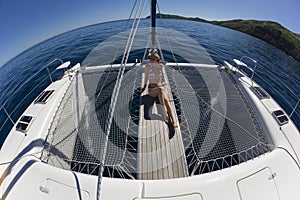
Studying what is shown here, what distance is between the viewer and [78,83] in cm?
421

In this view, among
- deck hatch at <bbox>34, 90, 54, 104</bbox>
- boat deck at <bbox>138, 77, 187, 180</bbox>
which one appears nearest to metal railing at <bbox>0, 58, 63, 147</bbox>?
deck hatch at <bbox>34, 90, 54, 104</bbox>

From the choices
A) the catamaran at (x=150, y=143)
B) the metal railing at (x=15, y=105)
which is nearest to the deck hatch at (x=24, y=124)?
the catamaran at (x=150, y=143)

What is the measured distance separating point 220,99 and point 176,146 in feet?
6.06

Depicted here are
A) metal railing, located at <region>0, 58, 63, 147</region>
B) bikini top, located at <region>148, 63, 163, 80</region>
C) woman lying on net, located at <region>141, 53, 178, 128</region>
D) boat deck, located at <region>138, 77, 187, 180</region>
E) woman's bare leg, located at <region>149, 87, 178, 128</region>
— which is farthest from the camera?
metal railing, located at <region>0, 58, 63, 147</region>

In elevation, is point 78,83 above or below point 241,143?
above

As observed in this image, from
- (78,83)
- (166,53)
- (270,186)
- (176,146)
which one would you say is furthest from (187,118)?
(166,53)

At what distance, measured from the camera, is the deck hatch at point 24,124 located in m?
2.79

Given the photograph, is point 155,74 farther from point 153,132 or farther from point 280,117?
point 280,117

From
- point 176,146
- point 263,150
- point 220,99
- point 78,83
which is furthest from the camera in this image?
point 78,83

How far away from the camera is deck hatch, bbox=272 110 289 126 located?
282 cm

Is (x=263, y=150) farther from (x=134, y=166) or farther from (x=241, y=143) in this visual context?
(x=134, y=166)

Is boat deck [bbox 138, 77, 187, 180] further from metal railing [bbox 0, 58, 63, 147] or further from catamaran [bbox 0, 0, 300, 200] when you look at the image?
metal railing [bbox 0, 58, 63, 147]

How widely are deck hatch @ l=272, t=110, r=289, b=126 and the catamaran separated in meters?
0.02

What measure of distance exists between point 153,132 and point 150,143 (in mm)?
256
